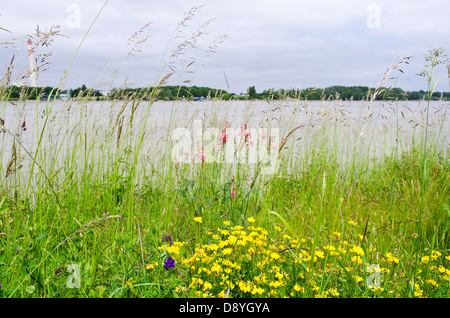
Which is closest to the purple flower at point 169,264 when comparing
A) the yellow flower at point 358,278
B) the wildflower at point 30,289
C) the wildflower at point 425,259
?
the wildflower at point 30,289

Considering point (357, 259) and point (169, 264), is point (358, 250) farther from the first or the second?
point (169, 264)

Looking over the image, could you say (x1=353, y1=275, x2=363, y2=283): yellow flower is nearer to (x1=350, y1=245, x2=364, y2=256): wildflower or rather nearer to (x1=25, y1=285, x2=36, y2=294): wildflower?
(x1=350, y1=245, x2=364, y2=256): wildflower

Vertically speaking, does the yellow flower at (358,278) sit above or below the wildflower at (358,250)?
below

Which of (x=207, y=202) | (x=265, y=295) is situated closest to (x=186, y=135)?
(x=207, y=202)

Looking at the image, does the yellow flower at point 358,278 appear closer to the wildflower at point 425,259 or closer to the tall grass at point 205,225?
the tall grass at point 205,225

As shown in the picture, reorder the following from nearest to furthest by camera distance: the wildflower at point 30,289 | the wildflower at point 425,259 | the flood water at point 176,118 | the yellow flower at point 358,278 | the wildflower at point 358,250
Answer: the wildflower at point 30,289
the yellow flower at point 358,278
the wildflower at point 358,250
the wildflower at point 425,259
the flood water at point 176,118

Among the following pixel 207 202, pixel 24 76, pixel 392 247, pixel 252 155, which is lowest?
pixel 392 247

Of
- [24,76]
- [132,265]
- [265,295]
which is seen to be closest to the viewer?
[265,295]

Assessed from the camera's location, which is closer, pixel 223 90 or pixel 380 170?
pixel 223 90

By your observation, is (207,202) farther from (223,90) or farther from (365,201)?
(223,90)
